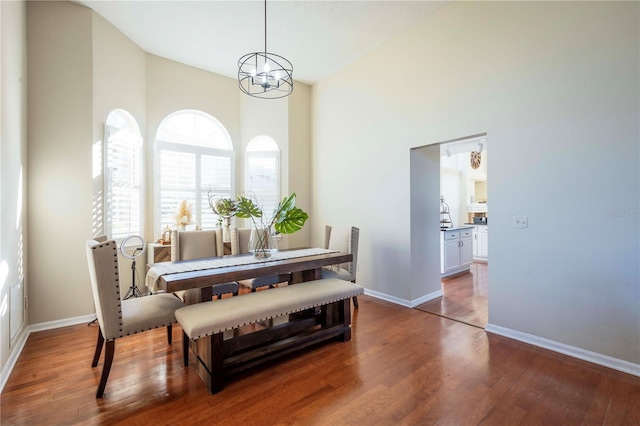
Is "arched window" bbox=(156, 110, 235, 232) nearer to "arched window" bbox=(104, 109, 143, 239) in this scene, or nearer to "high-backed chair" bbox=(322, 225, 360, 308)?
"arched window" bbox=(104, 109, 143, 239)

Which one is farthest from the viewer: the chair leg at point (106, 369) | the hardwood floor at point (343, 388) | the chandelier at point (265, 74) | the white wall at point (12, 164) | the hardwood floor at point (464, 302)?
the hardwood floor at point (464, 302)

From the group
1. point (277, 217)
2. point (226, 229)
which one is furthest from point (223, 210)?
point (277, 217)

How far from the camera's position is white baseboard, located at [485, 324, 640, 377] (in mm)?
2225

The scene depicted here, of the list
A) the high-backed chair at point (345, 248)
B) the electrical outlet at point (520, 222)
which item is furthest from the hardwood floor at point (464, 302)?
the electrical outlet at point (520, 222)

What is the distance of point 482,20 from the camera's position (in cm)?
301

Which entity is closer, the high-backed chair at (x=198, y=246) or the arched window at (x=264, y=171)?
the high-backed chair at (x=198, y=246)

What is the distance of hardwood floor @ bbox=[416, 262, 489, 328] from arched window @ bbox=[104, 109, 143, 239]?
404cm

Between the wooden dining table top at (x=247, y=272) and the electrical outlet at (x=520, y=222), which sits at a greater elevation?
the electrical outlet at (x=520, y=222)

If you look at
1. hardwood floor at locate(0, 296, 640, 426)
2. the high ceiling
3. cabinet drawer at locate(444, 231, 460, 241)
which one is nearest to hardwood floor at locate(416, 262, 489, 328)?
hardwood floor at locate(0, 296, 640, 426)

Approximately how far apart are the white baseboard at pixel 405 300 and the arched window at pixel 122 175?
11.5 ft

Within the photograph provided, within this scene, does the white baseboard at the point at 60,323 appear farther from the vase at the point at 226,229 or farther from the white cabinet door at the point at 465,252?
the white cabinet door at the point at 465,252

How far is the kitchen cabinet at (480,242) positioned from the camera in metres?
6.66

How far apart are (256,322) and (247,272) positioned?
403mm

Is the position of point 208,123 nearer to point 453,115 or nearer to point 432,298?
point 453,115
